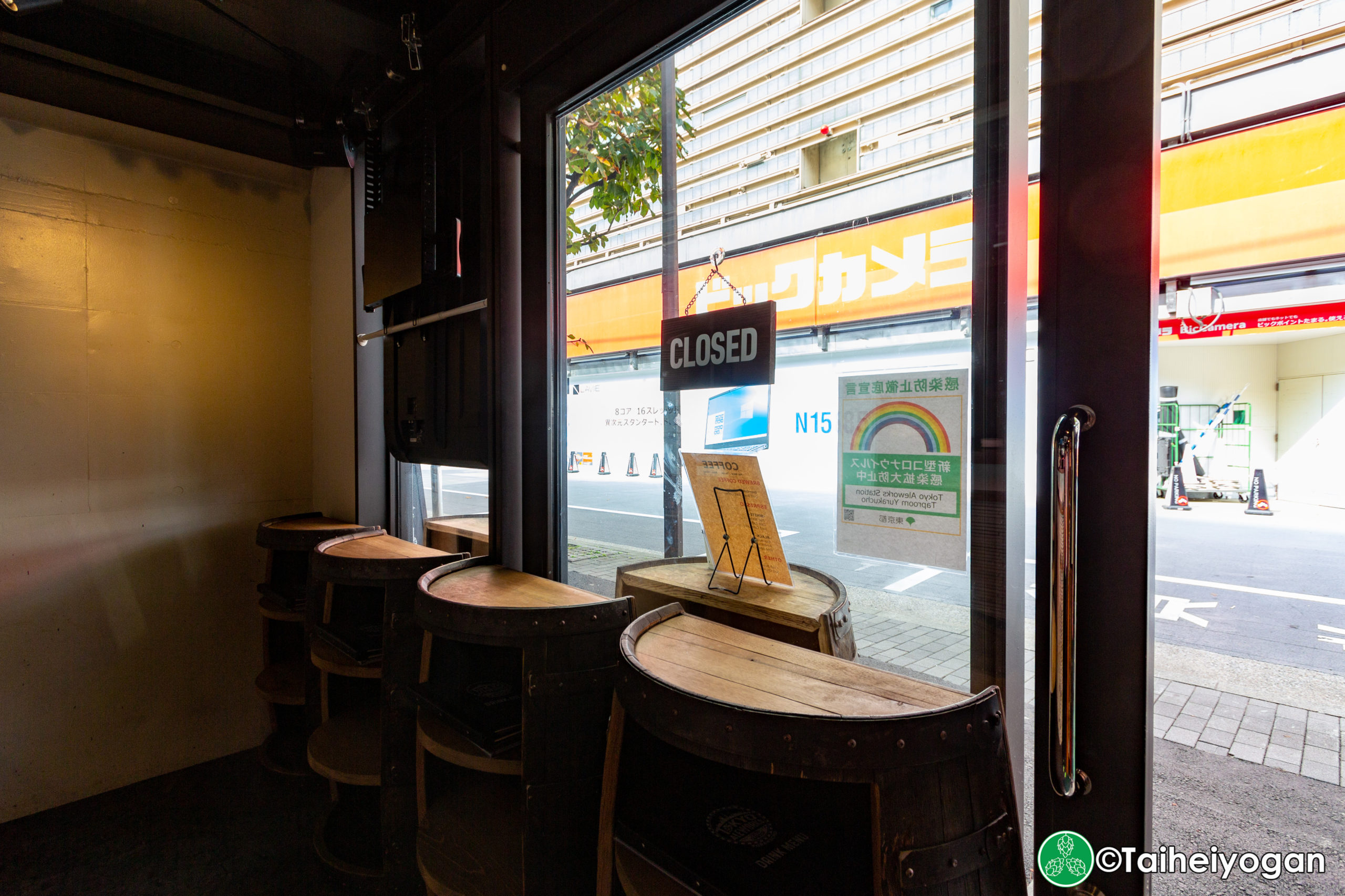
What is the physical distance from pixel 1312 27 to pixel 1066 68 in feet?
1.24

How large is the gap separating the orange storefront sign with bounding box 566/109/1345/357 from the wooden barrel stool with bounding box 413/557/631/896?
0.80 metres

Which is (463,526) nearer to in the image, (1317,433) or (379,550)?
(379,550)

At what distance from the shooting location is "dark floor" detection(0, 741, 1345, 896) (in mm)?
1937

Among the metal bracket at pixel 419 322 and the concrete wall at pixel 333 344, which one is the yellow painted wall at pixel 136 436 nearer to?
the concrete wall at pixel 333 344

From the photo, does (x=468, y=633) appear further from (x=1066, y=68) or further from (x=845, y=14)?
(x=845, y=14)

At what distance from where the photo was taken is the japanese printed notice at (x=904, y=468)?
1.12 m

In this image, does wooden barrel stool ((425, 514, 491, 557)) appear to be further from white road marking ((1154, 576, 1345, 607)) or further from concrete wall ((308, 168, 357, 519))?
white road marking ((1154, 576, 1345, 607))

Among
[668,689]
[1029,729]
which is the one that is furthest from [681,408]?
[1029,729]

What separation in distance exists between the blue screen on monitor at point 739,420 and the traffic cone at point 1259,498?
37.1 inches

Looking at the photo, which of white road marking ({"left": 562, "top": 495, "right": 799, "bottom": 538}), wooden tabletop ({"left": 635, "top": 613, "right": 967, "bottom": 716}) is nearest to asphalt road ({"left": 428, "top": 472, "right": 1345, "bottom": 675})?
white road marking ({"left": 562, "top": 495, "right": 799, "bottom": 538})

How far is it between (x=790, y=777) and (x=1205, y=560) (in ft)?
11.1

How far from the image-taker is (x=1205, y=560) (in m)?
3.20

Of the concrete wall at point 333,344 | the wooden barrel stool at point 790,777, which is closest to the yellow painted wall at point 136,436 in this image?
the concrete wall at point 333,344

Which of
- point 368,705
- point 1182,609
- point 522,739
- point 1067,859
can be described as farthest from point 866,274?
point 1182,609
